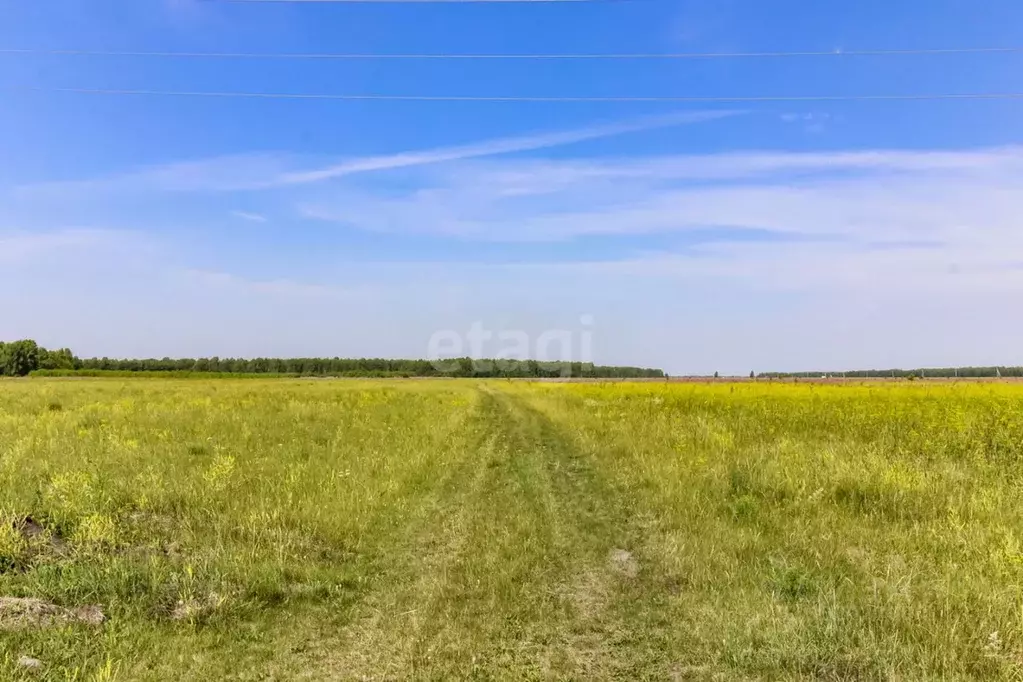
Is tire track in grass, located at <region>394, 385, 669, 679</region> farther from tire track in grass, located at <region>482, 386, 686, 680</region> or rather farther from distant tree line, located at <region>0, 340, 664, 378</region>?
distant tree line, located at <region>0, 340, 664, 378</region>

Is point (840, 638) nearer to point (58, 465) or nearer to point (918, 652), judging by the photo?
point (918, 652)

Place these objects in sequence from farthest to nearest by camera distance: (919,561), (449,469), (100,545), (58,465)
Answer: (449,469), (58,465), (100,545), (919,561)

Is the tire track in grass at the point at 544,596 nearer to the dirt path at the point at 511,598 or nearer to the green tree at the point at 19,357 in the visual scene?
the dirt path at the point at 511,598

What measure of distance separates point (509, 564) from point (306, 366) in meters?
187

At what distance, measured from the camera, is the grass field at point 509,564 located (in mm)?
4457

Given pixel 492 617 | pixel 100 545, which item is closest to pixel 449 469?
pixel 100 545

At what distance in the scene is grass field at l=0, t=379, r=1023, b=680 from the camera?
14.6 feet

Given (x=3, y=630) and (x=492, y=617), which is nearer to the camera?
A: (x=3, y=630)

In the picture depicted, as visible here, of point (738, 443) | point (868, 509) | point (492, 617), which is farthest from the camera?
point (738, 443)

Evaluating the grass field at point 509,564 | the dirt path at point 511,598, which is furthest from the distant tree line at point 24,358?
the dirt path at point 511,598

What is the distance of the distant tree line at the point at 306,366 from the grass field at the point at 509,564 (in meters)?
142

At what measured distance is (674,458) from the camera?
12.8 meters

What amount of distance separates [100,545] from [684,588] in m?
6.38

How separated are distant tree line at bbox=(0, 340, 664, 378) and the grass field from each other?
142 m
